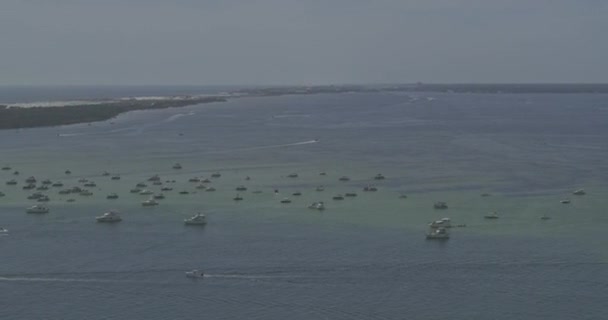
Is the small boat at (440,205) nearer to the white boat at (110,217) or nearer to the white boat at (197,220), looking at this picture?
the white boat at (197,220)

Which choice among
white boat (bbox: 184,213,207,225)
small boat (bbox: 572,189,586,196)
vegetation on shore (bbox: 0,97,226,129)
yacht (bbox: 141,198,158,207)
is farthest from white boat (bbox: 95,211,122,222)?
vegetation on shore (bbox: 0,97,226,129)

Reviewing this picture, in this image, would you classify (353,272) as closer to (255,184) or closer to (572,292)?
(572,292)

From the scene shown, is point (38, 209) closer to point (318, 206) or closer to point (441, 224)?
point (318, 206)

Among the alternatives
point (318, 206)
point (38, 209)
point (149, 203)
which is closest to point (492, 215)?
point (318, 206)

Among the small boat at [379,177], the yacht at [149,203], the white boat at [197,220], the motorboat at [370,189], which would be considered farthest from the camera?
the small boat at [379,177]

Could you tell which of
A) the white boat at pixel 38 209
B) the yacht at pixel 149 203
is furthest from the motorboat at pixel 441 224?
the white boat at pixel 38 209

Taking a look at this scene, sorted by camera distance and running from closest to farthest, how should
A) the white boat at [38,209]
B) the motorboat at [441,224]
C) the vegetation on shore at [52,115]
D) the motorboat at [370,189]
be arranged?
the motorboat at [441,224]
the white boat at [38,209]
the motorboat at [370,189]
the vegetation on shore at [52,115]

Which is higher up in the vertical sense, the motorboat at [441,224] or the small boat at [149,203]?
the small boat at [149,203]

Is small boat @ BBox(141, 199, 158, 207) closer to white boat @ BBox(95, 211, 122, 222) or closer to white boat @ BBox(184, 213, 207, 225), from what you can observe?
white boat @ BBox(95, 211, 122, 222)

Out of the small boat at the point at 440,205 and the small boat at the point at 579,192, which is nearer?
the small boat at the point at 440,205
